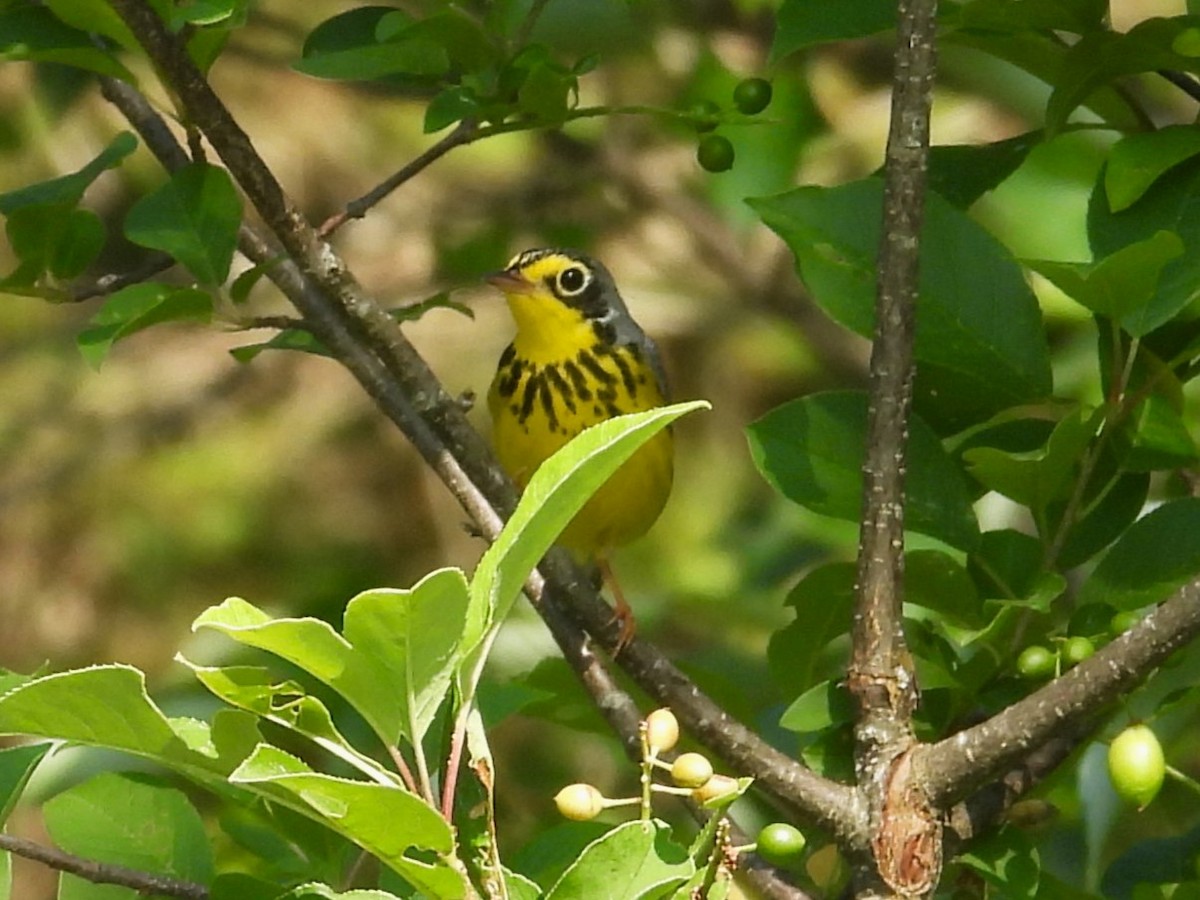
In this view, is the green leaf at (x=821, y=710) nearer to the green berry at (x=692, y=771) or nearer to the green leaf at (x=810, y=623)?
the green leaf at (x=810, y=623)

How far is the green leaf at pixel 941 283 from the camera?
6.67ft

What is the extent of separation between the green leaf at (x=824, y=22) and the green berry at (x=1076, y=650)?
27.2 inches

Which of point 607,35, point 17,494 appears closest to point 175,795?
point 607,35

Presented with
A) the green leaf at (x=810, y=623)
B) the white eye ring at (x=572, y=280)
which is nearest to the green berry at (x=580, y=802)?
the green leaf at (x=810, y=623)

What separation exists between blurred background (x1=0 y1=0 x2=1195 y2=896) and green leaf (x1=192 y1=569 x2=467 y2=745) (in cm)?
133

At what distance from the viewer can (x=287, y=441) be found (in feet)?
24.0

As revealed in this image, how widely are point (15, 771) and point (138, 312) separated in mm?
508

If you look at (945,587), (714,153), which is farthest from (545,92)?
(945,587)

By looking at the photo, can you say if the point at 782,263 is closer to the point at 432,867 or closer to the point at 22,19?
the point at 22,19

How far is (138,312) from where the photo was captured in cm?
203

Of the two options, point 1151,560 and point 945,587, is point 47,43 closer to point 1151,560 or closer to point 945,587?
point 945,587

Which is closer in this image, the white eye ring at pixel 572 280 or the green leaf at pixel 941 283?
the green leaf at pixel 941 283

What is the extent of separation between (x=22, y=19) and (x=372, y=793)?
111cm

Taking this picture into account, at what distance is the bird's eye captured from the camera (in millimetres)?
3955
